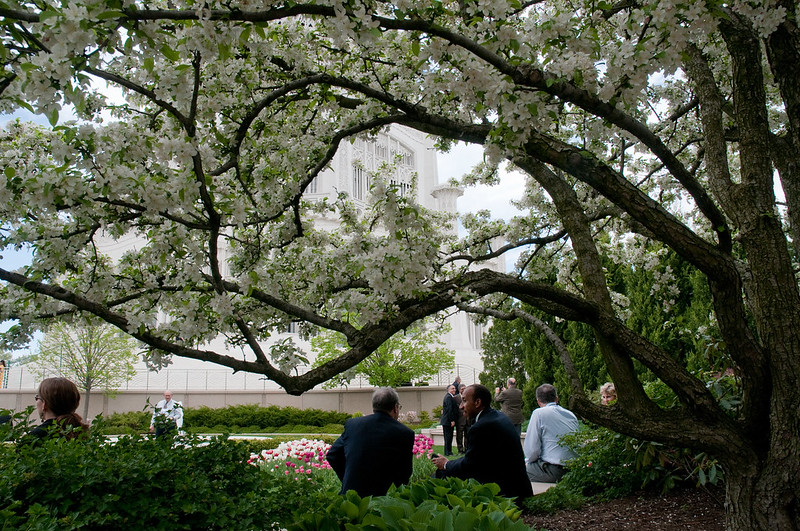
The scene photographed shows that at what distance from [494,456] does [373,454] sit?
3.15 feet

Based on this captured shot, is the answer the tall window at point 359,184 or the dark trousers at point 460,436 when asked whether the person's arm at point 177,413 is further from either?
the tall window at point 359,184

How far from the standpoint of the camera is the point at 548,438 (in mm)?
6555

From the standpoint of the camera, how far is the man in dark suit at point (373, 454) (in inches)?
166

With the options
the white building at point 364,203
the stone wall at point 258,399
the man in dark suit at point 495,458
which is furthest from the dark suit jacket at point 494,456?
the stone wall at point 258,399

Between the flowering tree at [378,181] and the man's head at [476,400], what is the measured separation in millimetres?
731

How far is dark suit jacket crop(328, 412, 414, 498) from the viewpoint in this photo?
A: 4.23 m

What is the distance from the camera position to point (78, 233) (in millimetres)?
3416

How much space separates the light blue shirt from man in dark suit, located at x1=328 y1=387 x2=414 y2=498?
2.48 meters

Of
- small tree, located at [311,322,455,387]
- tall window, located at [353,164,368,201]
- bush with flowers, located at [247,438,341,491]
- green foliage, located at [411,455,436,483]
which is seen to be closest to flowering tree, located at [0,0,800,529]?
green foliage, located at [411,455,436,483]

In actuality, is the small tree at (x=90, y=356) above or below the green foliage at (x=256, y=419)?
above

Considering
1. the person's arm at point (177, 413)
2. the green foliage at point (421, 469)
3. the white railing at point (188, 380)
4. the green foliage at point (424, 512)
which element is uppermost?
the white railing at point (188, 380)

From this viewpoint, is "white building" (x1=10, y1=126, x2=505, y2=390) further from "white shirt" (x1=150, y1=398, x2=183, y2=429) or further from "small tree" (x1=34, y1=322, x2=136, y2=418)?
"white shirt" (x1=150, y1=398, x2=183, y2=429)

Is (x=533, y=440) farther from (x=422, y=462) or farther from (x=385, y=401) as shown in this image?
(x=385, y=401)

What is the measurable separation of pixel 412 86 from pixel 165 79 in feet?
8.40
